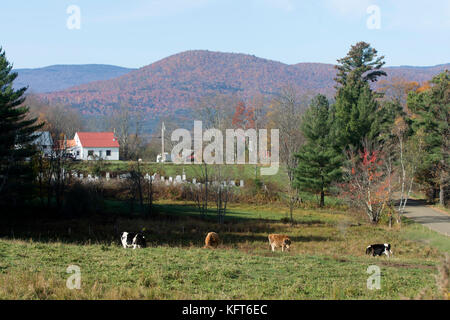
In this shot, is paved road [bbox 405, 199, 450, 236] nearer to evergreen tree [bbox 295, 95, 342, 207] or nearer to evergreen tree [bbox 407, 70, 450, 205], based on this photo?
→ evergreen tree [bbox 407, 70, 450, 205]

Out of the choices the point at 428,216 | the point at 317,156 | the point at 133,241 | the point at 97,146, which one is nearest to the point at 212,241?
the point at 133,241

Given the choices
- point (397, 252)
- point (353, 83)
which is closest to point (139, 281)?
point (397, 252)

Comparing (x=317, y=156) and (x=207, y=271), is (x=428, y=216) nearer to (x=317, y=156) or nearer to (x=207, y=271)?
(x=317, y=156)

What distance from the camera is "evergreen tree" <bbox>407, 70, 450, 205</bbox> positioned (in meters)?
44.2

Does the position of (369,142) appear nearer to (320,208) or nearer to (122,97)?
(320,208)

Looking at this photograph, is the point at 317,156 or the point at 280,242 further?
the point at 317,156

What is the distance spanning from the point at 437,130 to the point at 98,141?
51.3m

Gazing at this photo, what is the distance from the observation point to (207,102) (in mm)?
76500

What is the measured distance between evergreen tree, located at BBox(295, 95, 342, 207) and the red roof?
38770mm

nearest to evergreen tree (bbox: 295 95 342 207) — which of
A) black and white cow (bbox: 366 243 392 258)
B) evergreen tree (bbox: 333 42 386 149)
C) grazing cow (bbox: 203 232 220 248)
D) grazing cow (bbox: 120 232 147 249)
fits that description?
evergreen tree (bbox: 333 42 386 149)

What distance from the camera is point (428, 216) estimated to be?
133ft

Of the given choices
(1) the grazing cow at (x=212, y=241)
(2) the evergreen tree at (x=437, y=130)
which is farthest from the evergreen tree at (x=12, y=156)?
(2) the evergreen tree at (x=437, y=130)

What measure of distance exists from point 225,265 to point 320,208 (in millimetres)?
33488

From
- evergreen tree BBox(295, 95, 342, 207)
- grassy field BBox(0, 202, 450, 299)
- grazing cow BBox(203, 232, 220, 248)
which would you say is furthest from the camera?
evergreen tree BBox(295, 95, 342, 207)
